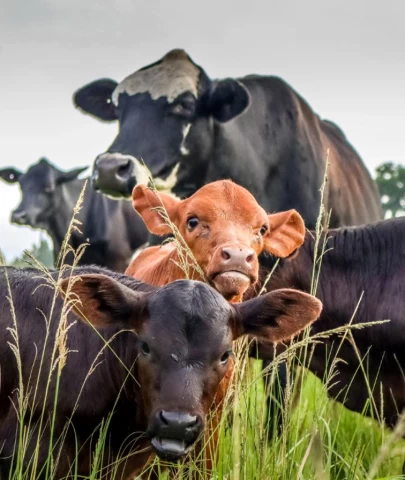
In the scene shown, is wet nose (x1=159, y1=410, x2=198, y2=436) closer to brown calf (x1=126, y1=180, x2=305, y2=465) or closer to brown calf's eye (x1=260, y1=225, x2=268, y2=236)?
brown calf (x1=126, y1=180, x2=305, y2=465)

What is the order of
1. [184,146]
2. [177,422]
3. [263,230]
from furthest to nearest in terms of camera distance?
1. [184,146]
2. [263,230]
3. [177,422]

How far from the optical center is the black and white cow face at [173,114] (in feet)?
23.4

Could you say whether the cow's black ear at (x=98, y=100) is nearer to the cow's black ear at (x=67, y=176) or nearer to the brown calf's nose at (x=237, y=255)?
the brown calf's nose at (x=237, y=255)

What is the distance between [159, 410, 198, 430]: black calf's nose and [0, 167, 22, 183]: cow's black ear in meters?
12.9

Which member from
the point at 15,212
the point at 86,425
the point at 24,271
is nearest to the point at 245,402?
the point at 86,425

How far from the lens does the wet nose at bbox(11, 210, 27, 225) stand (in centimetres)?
1420

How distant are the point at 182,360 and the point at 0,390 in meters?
1.12

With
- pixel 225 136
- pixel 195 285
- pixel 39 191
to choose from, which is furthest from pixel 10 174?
pixel 195 285

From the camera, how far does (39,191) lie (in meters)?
14.6

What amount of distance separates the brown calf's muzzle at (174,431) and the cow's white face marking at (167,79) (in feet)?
15.5

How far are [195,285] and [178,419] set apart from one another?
2.18ft

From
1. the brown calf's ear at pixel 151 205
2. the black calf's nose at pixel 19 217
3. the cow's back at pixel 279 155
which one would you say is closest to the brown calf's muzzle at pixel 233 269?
the brown calf's ear at pixel 151 205

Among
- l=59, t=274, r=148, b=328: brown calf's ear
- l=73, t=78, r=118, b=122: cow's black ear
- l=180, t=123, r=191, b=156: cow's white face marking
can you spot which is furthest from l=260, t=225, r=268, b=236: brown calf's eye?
l=73, t=78, r=118, b=122: cow's black ear

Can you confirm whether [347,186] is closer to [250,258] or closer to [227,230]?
[227,230]
